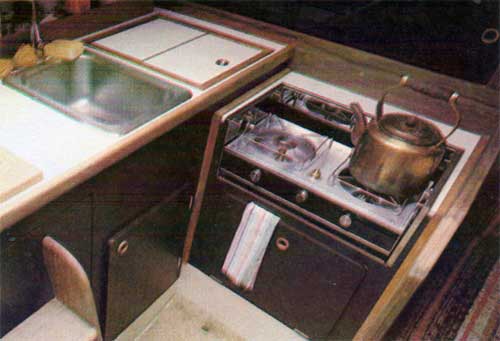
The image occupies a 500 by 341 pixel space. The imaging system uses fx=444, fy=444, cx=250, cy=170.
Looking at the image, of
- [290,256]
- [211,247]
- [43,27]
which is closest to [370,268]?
[290,256]

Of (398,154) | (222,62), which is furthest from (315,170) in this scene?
(222,62)

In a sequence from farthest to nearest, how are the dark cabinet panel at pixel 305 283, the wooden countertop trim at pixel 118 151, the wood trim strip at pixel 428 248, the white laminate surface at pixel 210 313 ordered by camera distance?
the white laminate surface at pixel 210 313 < the dark cabinet panel at pixel 305 283 < the wood trim strip at pixel 428 248 < the wooden countertop trim at pixel 118 151

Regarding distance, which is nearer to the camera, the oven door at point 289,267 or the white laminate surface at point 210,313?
the oven door at point 289,267

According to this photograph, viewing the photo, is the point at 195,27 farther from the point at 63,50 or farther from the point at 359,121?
the point at 359,121

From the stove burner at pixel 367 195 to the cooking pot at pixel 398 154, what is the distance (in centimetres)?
2

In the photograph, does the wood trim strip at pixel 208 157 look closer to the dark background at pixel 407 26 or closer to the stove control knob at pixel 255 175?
the stove control knob at pixel 255 175

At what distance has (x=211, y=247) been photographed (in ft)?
5.70

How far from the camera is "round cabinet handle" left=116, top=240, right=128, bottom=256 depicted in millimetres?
1313

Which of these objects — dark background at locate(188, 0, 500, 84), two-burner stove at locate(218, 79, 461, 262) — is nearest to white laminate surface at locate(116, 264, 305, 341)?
two-burner stove at locate(218, 79, 461, 262)

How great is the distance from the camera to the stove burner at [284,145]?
4.76 feet

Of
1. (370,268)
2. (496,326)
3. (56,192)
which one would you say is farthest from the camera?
(496,326)

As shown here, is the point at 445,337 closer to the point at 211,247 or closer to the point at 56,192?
the point at 211,247

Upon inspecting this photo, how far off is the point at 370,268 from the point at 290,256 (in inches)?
10.8

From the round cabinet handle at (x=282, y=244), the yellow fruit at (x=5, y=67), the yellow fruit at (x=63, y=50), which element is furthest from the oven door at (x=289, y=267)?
the yellow fruit at (x=5, y=67)
